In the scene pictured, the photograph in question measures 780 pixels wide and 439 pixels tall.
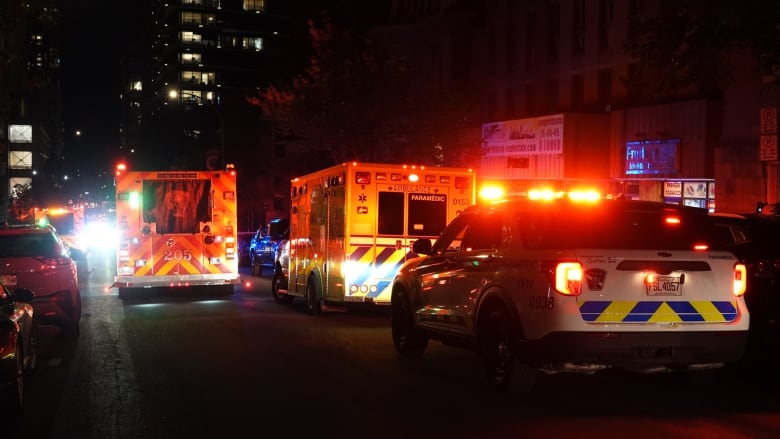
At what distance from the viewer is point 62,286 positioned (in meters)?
13.8

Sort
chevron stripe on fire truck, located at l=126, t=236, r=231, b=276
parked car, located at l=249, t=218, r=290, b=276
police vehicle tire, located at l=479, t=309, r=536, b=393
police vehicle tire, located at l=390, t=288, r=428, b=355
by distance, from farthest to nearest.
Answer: parked car, located at l=249, t=218, r=290, b=276 → chevron stripe on fire truck, located at l=126, t=236, r=231, b=276 → police vehicle tire, located at l=390, t=288, r=428, b=355 → police vehicle tire, located at l=479, t=309, r=536, b=393

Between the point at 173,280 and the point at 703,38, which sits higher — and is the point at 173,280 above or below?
below

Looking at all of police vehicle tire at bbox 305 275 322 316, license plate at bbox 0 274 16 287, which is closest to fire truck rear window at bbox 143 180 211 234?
police vehicle tire at bbox 305 275 322 316

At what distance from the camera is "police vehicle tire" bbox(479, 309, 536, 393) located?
9086 millimetres

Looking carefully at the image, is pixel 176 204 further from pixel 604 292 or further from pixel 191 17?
pixel 191 17

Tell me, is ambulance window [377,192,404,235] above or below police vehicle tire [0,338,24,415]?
above

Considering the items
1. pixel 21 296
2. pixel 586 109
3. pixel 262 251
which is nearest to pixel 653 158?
pixel 586 109

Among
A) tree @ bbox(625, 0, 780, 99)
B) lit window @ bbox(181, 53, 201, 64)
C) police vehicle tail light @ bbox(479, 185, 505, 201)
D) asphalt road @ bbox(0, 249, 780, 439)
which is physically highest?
lit window @ bbox(181, 53, 201, 64)

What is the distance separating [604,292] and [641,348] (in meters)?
0.61

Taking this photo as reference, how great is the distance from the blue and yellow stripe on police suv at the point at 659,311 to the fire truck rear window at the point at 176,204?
524 inches

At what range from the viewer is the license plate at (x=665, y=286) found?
8.58 m

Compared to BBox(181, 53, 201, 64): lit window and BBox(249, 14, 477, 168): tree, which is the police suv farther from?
BBox(181, 53, 201, 64): lit window

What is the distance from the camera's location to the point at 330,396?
934 cm

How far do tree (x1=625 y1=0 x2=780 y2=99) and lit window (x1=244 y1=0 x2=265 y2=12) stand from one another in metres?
119
